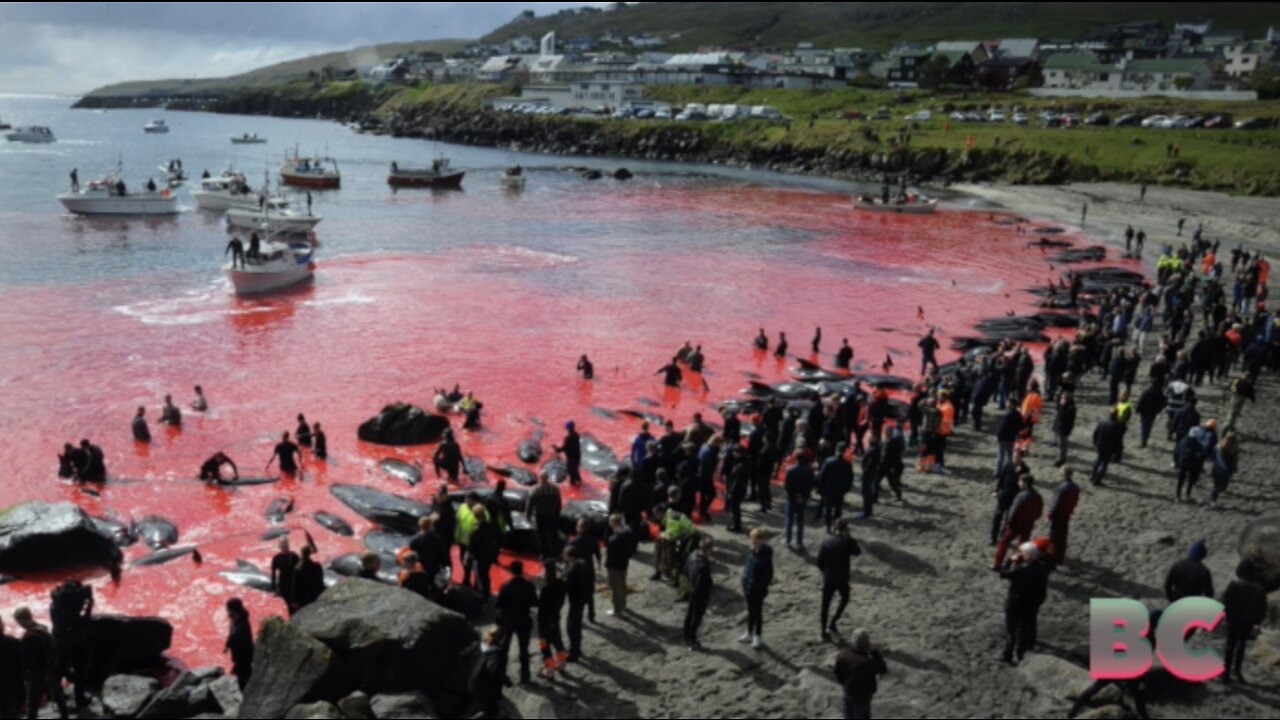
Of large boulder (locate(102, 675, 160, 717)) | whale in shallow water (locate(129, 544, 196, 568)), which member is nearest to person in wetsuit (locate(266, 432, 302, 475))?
whale in shallow water (locate(129, 544, 196, 568))

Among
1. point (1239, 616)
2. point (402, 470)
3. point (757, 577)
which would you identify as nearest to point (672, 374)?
point (402, 470)

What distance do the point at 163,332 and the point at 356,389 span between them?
13092 millimetres

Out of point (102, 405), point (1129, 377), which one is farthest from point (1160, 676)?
point (102, 405)

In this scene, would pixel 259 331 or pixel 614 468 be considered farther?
pixel 259 331

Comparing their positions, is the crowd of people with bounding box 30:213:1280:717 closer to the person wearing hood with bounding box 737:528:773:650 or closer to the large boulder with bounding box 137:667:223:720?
the person wearing hood with bounding box 737:528:773:650

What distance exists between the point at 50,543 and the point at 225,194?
66409 millimetres

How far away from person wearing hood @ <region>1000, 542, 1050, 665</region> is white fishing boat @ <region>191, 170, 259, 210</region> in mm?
72893

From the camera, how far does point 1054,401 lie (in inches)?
1064

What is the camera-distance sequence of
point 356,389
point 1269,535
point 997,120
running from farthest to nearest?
point 997,120 → point 356,389 → point 1269,535

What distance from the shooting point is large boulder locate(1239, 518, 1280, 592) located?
13.8 meters

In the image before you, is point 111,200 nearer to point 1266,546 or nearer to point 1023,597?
point 1023,597

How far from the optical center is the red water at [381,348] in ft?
71.0

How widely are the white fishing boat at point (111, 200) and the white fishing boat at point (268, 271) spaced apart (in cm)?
3242

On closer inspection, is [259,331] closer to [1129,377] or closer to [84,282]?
[84,282]
